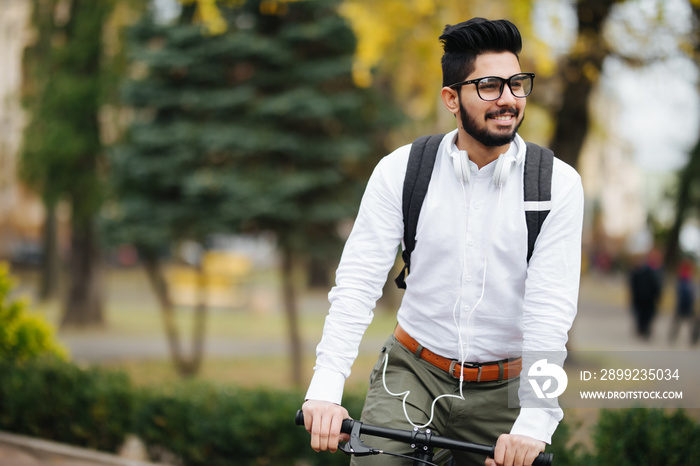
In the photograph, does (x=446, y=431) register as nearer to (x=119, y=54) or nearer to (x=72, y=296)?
(x=119, y=54)

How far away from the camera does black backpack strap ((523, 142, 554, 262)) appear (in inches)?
98.0

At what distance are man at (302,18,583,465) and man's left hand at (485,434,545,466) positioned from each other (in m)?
0.04

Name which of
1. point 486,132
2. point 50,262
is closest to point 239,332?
point 50,262

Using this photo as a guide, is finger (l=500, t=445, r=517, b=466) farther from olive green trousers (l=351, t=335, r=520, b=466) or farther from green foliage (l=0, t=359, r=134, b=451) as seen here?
green foliage (l=0, t=359, r=134, b=451)

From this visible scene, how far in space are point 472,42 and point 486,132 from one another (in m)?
0.30

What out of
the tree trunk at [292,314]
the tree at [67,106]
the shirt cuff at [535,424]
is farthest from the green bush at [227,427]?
the tree at [67,106]

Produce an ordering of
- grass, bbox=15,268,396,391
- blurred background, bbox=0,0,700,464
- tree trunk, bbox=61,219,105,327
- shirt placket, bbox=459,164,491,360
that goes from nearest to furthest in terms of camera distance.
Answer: shirt placket, bbox=459,164,491,360 → blurred background, bbox=0,0,700,464 → grass, bbox=15,268,396,391 → tree trunk, bbox=61,219,105,327

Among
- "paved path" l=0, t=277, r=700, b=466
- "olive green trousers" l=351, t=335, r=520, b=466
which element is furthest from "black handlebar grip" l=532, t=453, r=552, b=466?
"paved path" l=0, t=277, r=700, b=466

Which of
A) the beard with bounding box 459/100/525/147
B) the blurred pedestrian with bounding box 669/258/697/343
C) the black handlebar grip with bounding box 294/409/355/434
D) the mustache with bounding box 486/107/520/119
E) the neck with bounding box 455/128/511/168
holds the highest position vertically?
the mustache with bounding box 486/107/520/119

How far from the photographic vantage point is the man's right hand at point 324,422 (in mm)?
2348

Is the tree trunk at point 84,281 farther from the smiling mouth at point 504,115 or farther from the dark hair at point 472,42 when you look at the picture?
the smiling mouth at point 504,115

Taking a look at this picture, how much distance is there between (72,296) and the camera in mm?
18859

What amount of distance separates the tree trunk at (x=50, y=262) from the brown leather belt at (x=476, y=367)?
25.5m

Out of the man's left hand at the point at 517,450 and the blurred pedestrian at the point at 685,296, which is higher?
the man's left hand at the point at 517,450
